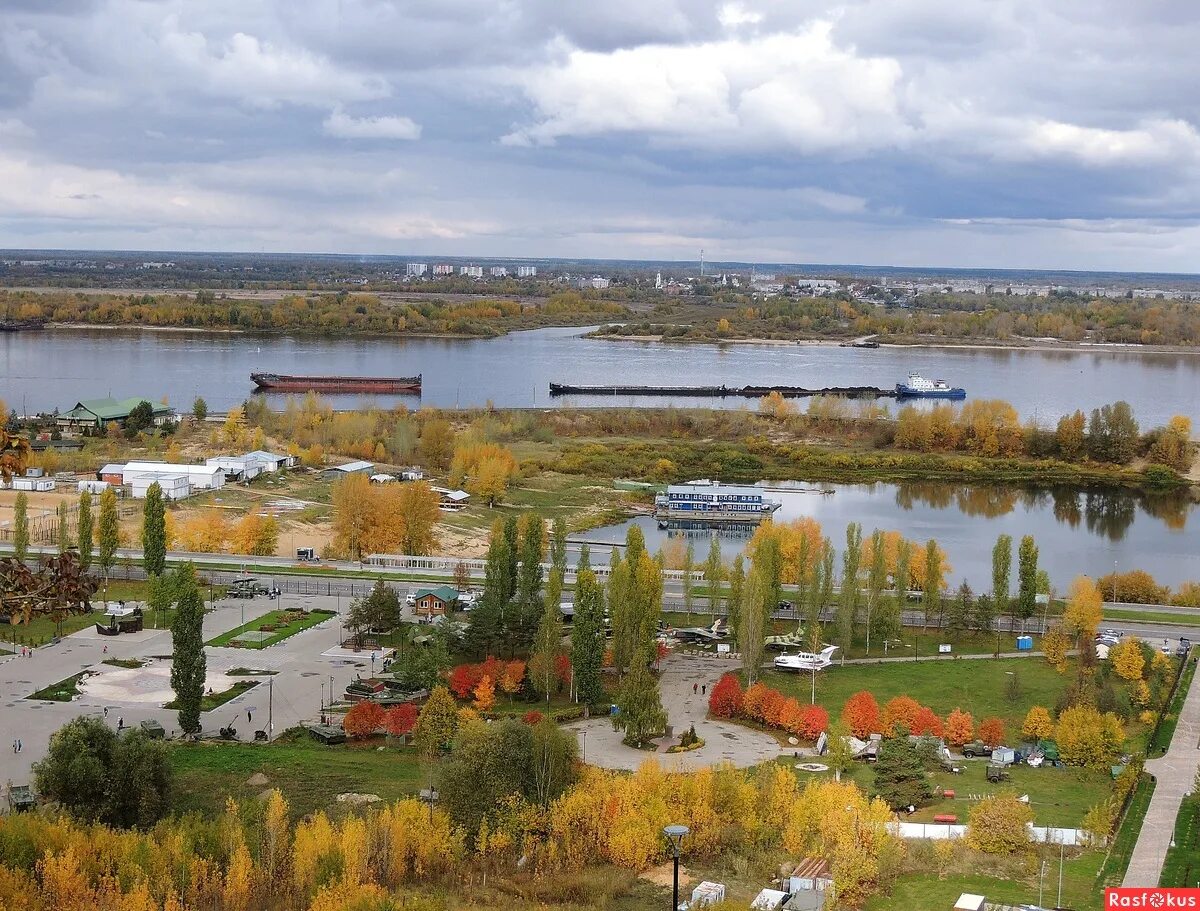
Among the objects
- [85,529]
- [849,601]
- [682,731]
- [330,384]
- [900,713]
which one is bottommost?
[682,731]

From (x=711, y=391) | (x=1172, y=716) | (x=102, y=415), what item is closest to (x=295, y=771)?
(x=1172, y=716)

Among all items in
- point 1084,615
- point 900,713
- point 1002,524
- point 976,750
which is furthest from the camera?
point 1002,524

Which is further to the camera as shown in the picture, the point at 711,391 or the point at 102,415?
the point at 711,391

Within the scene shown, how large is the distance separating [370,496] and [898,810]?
45.5 ft

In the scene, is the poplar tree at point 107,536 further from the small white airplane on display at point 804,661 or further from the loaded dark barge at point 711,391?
the loaded dark barge at point 711,391

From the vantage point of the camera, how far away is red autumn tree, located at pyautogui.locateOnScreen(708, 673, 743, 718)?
14984mm

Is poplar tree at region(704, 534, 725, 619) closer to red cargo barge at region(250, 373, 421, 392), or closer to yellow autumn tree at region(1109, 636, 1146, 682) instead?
yellow autumn tree at region(1109, 636, 1146, 682)

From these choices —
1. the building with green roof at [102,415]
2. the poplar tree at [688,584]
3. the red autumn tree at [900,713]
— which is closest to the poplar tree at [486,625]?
the poplar tree at [688,584]

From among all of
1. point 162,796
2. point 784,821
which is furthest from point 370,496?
point 784,821

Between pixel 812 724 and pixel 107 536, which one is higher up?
pixel 107 536

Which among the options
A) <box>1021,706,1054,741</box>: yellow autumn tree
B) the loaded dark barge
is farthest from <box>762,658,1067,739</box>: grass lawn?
A: the loaded dark barge

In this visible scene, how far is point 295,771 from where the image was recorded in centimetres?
1262

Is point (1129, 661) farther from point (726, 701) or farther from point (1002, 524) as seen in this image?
point (1002, 524)

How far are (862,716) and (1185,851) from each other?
3.88m
